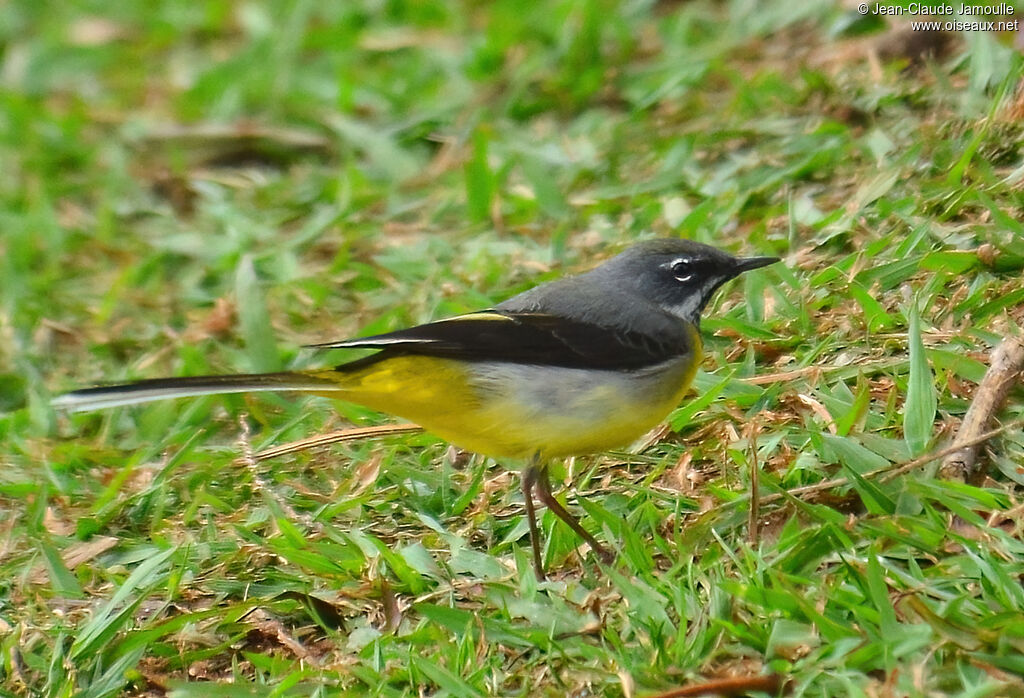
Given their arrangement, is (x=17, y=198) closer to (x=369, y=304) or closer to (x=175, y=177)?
(x=175, y=177)

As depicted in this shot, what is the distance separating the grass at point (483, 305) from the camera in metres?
3.98

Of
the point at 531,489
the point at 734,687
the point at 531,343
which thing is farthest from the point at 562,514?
the point at 734,687

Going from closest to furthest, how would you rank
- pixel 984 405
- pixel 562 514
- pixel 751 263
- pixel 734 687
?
pixel 734 687 < pixel 984 405 < pixel 562 514 < pixel 751 263

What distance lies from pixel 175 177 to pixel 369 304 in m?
2.48

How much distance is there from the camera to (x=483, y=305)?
6.10m

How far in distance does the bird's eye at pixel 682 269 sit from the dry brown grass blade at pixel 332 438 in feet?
4.21

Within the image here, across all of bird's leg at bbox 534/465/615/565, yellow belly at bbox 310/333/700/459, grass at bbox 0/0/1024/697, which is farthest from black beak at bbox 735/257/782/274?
bird's leg at bbox 534/465/615/565

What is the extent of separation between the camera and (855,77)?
283 inches

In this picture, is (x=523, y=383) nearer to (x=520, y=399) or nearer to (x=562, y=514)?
(x=520, y=399)

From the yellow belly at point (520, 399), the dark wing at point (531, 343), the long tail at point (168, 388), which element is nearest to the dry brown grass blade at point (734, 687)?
the yellow belly at point (520, 399)

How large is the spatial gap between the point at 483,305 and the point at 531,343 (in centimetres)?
142

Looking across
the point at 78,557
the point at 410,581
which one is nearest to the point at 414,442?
the point at 410,581

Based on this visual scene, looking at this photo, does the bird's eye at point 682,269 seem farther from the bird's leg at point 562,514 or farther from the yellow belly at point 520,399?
the bird's leg at point 562,514

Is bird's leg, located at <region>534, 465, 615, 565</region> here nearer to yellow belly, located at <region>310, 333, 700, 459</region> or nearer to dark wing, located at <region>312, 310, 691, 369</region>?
yellow belly, located at <region>310, 333, 700, 459</region>
